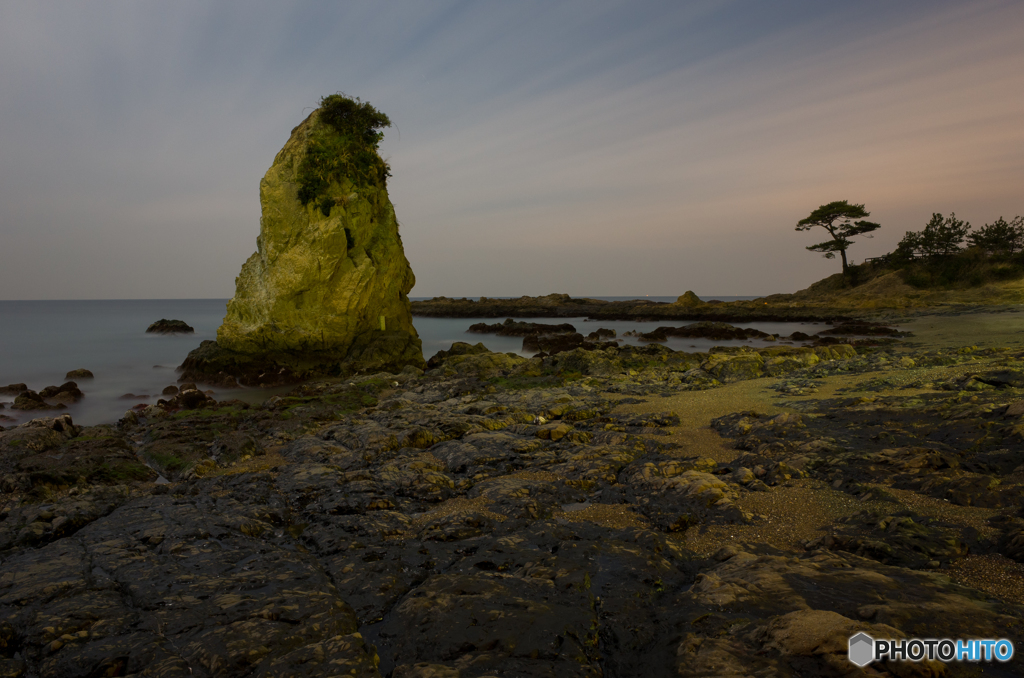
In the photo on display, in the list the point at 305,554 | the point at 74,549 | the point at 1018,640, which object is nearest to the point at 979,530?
the point at 1018,640

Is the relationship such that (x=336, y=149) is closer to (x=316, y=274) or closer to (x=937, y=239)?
(x=316, y=274)

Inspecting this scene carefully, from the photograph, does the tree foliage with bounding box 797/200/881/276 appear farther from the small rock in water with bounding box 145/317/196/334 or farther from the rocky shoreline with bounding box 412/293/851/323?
the small rock in water with bounding box 145/317/196/334

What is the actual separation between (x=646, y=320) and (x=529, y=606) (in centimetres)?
4785

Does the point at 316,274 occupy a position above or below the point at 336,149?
below

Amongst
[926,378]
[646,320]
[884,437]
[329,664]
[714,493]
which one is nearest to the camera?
[329,664]

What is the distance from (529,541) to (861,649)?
2404mm

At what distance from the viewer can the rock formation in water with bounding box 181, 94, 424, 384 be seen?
16.6 metres

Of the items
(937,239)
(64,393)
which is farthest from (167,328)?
(937,239)

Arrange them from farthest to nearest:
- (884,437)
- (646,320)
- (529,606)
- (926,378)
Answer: (646,320) < (926,378) < (884,437) < (529,606)

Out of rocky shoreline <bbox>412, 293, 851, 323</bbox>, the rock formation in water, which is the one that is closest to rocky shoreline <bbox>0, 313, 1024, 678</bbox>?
the rock formation in water

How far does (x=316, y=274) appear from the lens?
16500mm

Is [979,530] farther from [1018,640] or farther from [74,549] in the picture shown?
[74,549]

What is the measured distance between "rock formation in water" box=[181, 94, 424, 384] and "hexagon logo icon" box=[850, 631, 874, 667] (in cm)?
1531

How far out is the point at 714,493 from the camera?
4832 millimetres
